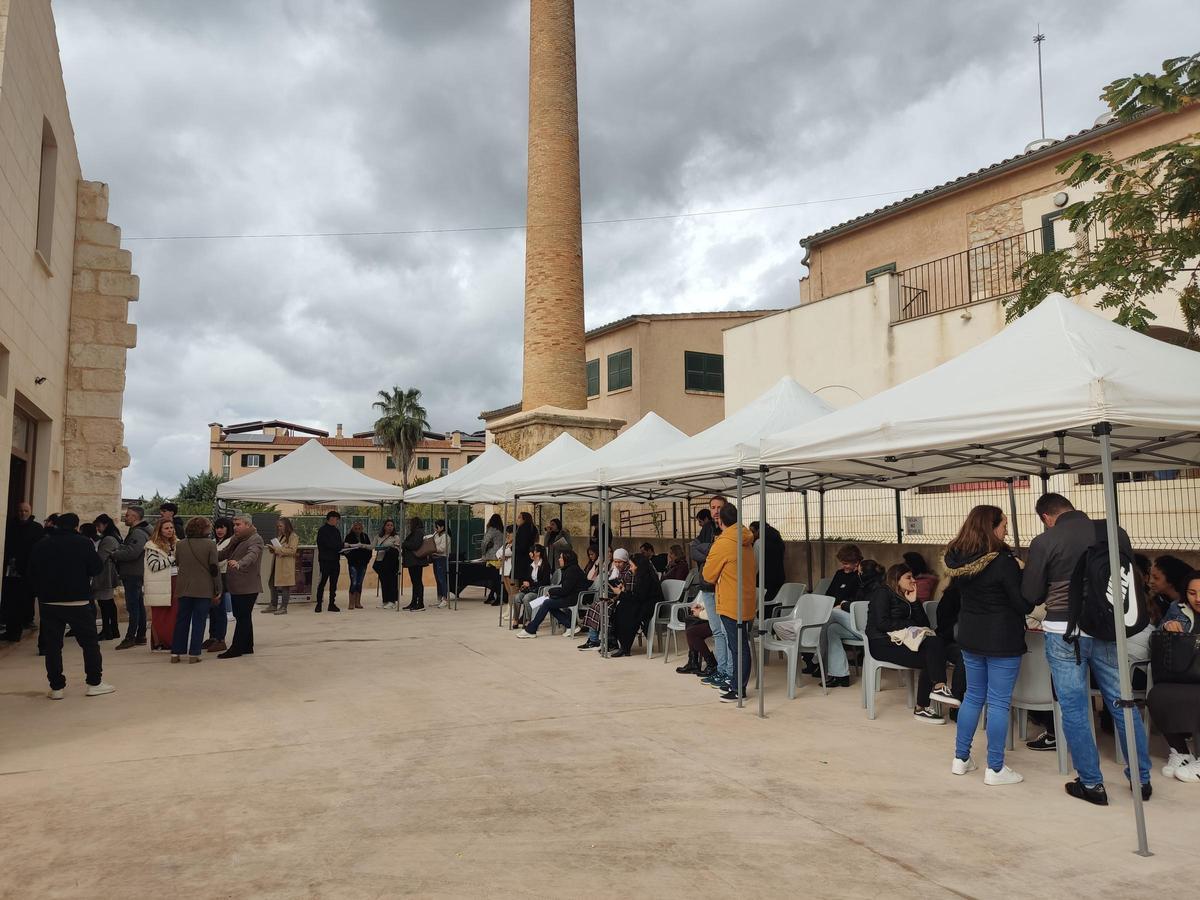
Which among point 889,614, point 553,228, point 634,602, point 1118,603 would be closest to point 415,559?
point 634,602

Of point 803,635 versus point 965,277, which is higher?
point 965,277

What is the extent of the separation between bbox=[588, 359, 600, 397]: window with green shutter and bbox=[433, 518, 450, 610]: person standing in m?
12.2

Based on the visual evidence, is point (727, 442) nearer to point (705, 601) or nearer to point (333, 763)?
point (705, 601)

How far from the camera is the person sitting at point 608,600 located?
10016 mm

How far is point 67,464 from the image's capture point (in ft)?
45.1

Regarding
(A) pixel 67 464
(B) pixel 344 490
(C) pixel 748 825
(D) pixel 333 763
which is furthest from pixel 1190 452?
(A) pixel 67 464

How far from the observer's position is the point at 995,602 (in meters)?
4.86

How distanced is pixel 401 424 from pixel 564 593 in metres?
47.5

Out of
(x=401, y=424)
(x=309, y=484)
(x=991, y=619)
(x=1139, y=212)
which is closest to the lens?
(x=991, y=619)

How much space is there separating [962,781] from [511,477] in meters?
10.3

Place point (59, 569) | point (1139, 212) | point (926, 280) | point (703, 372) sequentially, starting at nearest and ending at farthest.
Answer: point (59, 569)
point (1139, 212)
point (926, 280)
point (703, 372)

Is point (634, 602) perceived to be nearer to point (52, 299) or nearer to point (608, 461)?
point (608, 461)

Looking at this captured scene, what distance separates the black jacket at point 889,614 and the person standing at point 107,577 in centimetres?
820

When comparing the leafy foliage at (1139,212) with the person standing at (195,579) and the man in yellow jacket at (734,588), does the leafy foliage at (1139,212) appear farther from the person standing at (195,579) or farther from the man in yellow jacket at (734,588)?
the person standing at (195,579)
